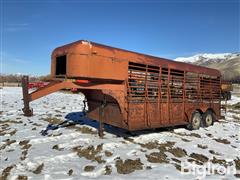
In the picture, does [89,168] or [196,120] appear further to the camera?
[196,120]

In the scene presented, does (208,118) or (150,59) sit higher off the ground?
(150,59)

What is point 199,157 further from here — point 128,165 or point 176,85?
point 176,85

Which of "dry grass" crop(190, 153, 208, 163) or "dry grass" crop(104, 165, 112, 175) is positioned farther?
"dry grass" crop(190, 153, 208, 163)

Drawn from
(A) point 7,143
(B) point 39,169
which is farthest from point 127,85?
(A) point 7,143

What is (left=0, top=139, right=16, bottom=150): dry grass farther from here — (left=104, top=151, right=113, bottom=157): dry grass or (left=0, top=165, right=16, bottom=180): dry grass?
(left=104, top=151, right=113, bottom=157): dry grass

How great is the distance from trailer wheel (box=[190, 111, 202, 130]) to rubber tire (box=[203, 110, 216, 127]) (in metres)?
0.44

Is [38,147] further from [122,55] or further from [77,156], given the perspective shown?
[122,55]

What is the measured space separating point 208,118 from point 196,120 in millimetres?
1111

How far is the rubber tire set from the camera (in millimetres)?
11297

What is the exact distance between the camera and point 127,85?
7.95m

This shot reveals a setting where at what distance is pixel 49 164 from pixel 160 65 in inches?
209

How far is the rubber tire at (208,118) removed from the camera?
11.3 m

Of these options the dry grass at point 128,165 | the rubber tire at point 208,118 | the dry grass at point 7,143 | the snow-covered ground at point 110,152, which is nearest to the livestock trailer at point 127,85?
the rubber tire at point 208,118

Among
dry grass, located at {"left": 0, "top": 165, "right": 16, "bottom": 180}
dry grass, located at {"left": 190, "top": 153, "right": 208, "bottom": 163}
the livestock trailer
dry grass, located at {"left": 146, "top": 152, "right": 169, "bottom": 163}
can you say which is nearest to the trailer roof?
the livestock trailer
